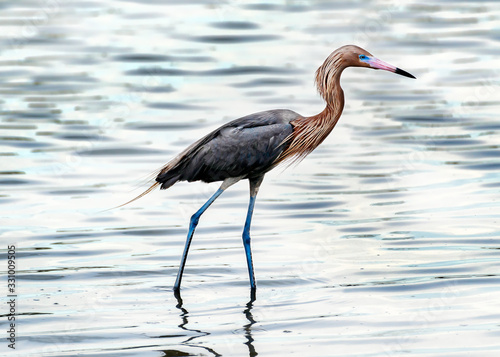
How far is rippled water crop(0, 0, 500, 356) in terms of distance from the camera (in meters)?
8.74

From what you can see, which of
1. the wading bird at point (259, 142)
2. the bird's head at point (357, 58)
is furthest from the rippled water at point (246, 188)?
the bird's head at point (357, 58)

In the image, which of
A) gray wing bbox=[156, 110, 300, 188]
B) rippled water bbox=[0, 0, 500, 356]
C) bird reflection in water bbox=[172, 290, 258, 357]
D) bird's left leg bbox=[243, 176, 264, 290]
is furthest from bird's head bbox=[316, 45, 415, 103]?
bird reflection in water bbox=[172, 290, 258, 357]

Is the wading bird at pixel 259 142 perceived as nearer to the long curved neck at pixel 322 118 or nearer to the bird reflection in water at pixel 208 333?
the long curved neck at pixel 322 118

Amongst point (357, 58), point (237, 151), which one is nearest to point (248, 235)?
point (237, 151)

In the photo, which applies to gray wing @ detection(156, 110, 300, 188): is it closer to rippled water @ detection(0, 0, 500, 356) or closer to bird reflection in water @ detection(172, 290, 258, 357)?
rippled water @ detection(0, 0, 500, 356)

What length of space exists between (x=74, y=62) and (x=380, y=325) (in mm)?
14541

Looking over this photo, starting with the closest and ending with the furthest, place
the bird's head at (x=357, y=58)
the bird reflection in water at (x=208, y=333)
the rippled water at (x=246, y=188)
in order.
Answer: the bird reflection in water at (x=208, y=333) → the rippled water at (x=246, y=188) → the bird's head at (x=357, y=58)

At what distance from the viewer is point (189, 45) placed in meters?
23.5

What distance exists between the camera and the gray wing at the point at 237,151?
33.1 feet

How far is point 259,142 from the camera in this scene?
10.1m

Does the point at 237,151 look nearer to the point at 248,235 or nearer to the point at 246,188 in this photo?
the point at 248,235

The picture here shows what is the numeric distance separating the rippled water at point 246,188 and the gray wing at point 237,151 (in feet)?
3.17

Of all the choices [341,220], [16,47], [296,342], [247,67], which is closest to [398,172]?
[341,220]

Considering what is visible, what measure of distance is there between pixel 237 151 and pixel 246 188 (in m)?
4.07
